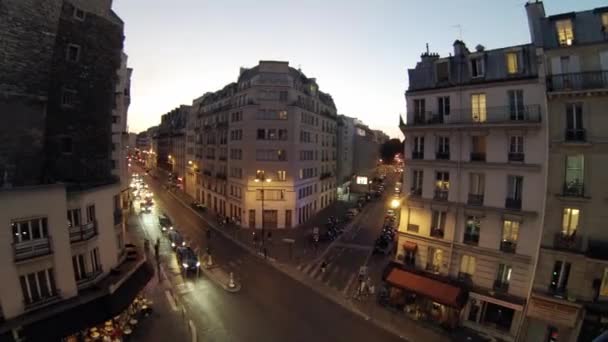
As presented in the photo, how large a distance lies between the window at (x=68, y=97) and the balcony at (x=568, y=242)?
92.8 feet

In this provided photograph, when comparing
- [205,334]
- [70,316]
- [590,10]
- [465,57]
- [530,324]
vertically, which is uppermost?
[590,10]

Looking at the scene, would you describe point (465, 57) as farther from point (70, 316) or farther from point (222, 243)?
point (222, 243)

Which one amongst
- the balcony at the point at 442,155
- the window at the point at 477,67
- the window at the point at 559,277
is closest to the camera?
the window at the point at 559,277

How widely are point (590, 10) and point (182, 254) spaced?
3470 centimetres

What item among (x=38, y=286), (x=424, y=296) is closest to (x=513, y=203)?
(x=424, y=296)

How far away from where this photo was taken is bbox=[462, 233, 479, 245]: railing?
830 inches

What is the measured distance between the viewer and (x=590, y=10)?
18.4 metres

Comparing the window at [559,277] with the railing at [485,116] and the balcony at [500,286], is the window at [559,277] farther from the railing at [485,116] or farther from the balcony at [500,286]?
the railing at [485,116]

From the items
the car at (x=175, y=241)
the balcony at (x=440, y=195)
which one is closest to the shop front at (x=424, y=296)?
the balcony at (x=440, y=195)

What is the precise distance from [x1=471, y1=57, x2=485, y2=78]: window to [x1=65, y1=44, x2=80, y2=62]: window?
24.5 metres

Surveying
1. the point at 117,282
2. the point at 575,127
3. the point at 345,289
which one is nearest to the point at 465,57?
the point at 575,127

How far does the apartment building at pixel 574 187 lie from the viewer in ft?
55.7

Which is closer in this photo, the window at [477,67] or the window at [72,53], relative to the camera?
the window at [72,53]

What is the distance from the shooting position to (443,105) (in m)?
22.9
